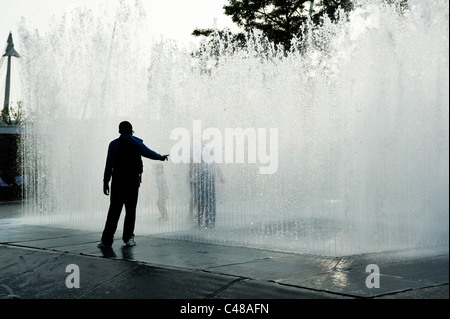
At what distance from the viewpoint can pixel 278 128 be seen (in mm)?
9906

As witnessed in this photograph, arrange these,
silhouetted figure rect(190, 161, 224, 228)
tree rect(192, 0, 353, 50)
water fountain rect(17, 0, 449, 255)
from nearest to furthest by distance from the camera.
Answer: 1. water fountain rect(17, 0, 449, 255)
2. silhouetted figure rect(190, 161, 224, 228)
3. tree rect(192, 0, 353, 50)

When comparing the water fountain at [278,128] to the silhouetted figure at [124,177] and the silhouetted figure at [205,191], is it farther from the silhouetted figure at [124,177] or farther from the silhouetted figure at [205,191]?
the silhouetted figure at [124,177]

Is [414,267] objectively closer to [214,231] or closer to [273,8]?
[214,231]

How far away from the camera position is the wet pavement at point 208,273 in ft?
16.0

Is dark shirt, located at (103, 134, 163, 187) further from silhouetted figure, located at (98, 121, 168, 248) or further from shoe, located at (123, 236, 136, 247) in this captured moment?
shoe, located at (123, 236, 136, 247)

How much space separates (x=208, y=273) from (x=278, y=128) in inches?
183

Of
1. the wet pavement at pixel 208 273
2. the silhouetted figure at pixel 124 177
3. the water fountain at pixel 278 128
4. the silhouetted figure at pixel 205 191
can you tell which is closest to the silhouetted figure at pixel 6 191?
the water fountain at pixel 278 128

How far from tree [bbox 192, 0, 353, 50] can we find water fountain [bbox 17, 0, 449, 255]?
8895 mm

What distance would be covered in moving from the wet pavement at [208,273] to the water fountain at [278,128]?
23.4 inches

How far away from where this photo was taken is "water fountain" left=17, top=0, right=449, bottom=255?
725 cm

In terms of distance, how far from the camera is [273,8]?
26484 millimetres

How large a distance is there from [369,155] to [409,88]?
0.97 m

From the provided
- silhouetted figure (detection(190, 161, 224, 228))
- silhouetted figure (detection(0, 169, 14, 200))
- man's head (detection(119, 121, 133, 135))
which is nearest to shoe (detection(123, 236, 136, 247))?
man's head (detection(119, 121, 133, 135))
